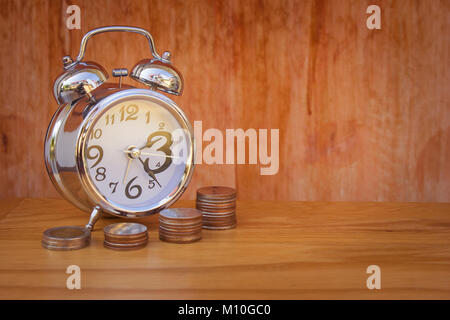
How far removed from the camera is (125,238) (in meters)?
1.16

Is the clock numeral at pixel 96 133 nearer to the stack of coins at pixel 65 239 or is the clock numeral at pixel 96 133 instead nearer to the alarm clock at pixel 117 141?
the alarm clock at pixel 117 141

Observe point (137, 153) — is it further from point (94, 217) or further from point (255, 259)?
point (255, 259)

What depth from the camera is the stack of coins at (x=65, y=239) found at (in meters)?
1.16

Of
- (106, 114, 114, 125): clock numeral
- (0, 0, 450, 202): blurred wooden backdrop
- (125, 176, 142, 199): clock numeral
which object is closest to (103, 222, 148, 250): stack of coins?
(125, 176, 142, 199): clock numeral

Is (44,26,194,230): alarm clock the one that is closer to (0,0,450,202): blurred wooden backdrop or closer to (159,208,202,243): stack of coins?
(159,208,202,243): stack of coins

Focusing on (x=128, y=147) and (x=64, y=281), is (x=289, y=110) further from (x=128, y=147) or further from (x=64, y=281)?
(x=64, y=281)

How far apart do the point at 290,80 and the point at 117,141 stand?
608mm

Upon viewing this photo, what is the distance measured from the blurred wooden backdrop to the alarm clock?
309 mm

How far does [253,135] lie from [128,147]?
0.49m

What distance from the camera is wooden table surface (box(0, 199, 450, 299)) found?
0.95m

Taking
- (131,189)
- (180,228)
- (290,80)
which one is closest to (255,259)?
(180,228)

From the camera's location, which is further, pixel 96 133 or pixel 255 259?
pixel 96 133

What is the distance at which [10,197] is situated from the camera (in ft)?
5.59

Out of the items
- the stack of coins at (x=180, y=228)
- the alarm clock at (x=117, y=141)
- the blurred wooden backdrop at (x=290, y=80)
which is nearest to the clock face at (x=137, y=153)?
the alarm clock at (x=117, y=141)
